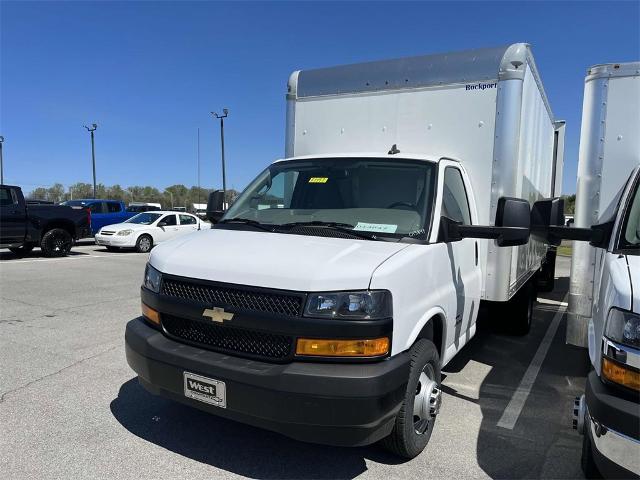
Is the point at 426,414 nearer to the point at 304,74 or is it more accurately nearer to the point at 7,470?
the point at 7,470

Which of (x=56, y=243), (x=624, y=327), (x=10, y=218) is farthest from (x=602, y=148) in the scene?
(x=56, y=243)

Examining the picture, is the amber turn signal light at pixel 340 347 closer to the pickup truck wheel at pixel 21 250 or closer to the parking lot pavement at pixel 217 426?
the parking lot pavement at pixel 217 426

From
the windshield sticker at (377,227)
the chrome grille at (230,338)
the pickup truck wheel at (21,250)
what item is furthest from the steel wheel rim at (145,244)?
the windshield sticker at (377,227)

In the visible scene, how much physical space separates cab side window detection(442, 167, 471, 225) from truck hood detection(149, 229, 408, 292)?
83cm

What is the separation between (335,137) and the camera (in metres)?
5.42

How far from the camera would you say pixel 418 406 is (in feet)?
10.5

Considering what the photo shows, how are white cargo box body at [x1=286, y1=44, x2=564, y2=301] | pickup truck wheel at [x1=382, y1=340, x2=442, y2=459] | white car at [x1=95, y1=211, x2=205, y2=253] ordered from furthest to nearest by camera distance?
white car at [x1=95, y1=211, x2=205, y2=253], white cargo box body at [x1=286, y1=44, x2=564, y2=301], pickup truck wheel at [x1=382, y1=340, x2=442, y2=459]

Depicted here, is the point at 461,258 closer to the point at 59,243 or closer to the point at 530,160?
the point at 530,160

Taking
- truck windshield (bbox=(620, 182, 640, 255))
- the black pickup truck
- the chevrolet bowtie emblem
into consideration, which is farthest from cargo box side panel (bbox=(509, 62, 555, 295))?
the black pickup truck

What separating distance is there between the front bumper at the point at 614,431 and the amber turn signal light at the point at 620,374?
0.06 m

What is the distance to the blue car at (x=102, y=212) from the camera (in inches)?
769

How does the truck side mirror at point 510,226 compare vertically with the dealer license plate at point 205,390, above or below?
above

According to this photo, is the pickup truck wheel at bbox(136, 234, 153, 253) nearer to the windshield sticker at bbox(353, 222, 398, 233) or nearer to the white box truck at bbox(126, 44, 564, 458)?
the white box truck at bbox(126, 44, 564, 458)

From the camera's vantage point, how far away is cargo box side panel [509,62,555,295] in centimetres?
483
